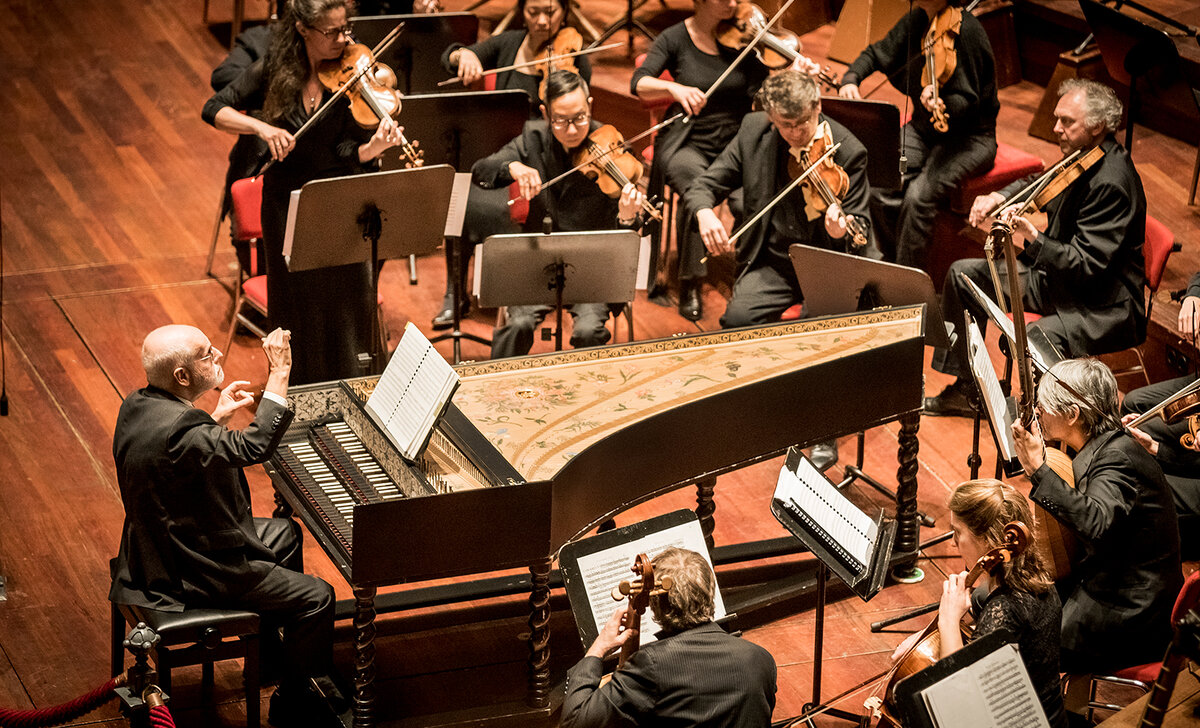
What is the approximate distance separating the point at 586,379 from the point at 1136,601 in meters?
1.65

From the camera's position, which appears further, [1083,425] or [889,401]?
[889,401]

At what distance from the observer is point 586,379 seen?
4172 mm

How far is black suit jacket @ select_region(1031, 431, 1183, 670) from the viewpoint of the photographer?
368cm

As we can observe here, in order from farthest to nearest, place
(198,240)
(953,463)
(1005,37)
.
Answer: (1005,37)
(198,240)
(953,463)

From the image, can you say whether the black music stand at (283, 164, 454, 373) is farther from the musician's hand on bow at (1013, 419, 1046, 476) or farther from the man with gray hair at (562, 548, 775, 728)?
the musician's hand on bow at (1013, 419, 1046, 476)

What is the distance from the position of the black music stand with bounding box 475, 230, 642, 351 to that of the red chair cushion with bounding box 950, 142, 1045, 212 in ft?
6.22

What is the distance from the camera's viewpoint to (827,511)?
11.7ft

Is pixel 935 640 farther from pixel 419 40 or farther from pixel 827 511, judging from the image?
pixel 419 40

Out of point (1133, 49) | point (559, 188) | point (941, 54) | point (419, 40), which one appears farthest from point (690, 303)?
point (1133, 49)

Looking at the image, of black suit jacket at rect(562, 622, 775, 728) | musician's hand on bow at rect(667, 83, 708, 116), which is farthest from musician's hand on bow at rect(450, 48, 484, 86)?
black suit jacket at rect(562, 622, 775, 728)

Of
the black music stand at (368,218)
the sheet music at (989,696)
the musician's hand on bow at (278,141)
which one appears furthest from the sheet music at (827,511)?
the musician's hand on bow at (278,141)

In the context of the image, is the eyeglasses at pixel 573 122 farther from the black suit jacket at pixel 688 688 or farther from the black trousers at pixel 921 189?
the black suit jacket at pixel 688 688

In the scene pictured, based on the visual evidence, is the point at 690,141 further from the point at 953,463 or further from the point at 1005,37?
the point at 1005,37

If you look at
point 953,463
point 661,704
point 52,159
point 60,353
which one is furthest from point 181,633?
point 52,159
